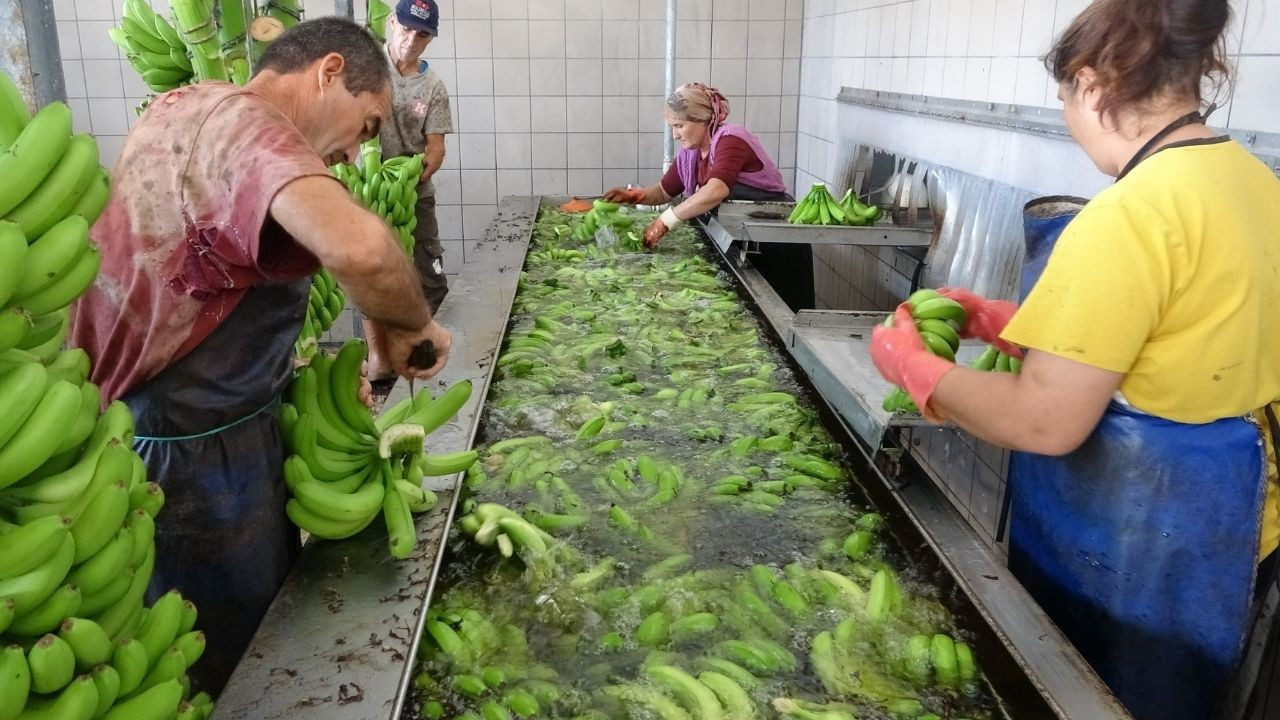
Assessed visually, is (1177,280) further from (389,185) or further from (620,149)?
(620,149)

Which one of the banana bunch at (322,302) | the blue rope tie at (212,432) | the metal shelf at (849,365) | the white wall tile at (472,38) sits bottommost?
the banana bunch at (322,302)

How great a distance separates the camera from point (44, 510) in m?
1.22

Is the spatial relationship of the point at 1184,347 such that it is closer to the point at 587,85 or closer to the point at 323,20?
the point at 323,20

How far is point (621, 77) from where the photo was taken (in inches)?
337

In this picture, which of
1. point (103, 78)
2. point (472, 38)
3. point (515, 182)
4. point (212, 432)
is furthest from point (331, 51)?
point (103, 78)

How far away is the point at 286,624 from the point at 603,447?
1207 millimetres

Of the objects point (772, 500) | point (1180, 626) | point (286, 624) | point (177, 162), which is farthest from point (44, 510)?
point (1180, 626)

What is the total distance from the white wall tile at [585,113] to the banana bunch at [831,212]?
3.77m

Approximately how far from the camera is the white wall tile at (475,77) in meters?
8.44

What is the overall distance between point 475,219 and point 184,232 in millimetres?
7000

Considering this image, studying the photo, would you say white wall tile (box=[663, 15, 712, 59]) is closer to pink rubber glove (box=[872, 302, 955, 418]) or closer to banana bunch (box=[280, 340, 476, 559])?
pink rubber glove (box=[872, 302, 955, 418])

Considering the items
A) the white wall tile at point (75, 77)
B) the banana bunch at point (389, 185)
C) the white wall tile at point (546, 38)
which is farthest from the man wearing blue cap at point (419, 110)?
the white wall tile at point (75, 77)

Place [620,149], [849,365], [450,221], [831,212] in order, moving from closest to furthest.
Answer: [849,365] < [831,212] < [620,149] < [450,221]

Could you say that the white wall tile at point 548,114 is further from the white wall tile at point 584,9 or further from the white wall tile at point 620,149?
the white wall tile at point 584,9
